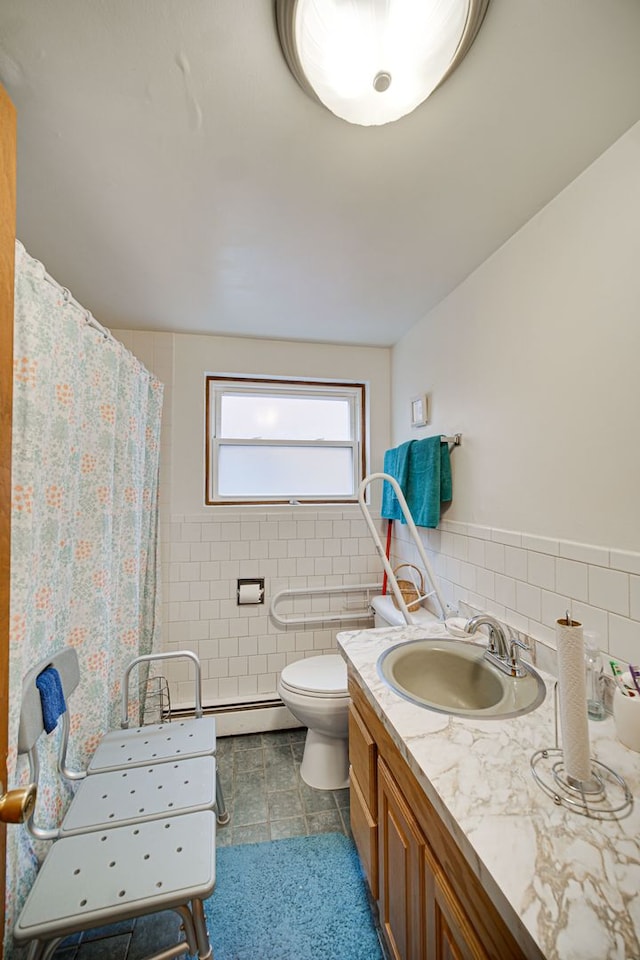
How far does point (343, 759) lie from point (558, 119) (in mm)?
2358

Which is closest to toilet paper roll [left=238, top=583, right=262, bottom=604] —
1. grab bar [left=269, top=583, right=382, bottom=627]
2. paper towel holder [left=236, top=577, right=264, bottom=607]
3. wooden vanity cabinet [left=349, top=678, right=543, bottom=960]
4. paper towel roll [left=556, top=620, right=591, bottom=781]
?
paper towel holder [left=236, top=577, right=264, bottom=607]

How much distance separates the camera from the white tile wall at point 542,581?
0.93 meters

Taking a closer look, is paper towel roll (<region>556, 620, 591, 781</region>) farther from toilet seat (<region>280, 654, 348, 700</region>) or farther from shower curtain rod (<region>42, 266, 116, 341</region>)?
shower curtain rod (<region>42, 266, 116, 341</region>)

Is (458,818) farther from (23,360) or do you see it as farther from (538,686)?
(23,360)

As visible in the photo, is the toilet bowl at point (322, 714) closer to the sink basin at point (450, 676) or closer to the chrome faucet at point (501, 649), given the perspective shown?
the sink basin at point (450, 676)

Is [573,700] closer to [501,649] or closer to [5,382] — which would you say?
[501,649]

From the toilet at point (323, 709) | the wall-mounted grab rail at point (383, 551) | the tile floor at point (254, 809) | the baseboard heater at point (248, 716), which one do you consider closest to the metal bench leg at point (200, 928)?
the tile floor at point (254, 809)

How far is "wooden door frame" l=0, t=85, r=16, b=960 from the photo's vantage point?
1.89 ft

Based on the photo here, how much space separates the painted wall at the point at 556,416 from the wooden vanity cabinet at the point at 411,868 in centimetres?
61

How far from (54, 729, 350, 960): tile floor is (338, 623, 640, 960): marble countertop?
1049 mm

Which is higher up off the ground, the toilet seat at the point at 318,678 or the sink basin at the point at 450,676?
the sink basin at the point at 450,676

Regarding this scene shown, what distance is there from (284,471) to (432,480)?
998mm

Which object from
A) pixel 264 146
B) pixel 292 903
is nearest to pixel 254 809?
pixel 292 903

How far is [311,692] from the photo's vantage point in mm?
1639
